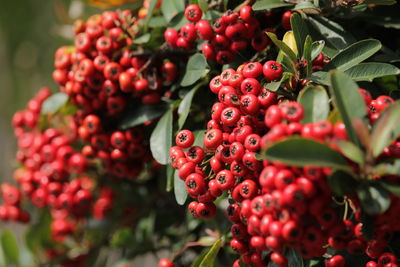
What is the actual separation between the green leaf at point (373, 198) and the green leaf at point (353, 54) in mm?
420

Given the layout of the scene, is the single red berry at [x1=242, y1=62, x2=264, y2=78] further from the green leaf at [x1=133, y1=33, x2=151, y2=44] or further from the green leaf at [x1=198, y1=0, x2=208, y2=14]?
the green leaf at [x1=133, y1=33, x2=151, y2=44]

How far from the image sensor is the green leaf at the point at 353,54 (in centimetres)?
133

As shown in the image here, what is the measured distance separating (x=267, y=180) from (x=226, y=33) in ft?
2.05

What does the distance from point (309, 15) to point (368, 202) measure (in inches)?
28.8

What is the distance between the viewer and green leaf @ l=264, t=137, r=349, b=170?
97 cm

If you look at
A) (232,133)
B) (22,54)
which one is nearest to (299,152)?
(232,133)

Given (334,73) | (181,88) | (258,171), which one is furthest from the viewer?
(181,88)

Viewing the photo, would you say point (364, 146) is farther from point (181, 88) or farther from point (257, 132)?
point (181, 88)

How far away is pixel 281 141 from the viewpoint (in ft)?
3.21

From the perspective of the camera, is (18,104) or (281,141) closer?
(281,141)

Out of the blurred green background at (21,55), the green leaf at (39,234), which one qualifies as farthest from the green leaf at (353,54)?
the blurred green background at (21,55)

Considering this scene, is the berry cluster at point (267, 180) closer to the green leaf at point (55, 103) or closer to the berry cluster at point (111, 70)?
the berry cluster at point (111, 70)

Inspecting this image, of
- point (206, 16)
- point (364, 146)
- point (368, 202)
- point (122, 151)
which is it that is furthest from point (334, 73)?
point (122, 151)

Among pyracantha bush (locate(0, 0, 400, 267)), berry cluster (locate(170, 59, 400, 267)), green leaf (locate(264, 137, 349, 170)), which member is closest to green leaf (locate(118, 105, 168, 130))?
pyracantha bush (locate(0, 0, 400, 267))
